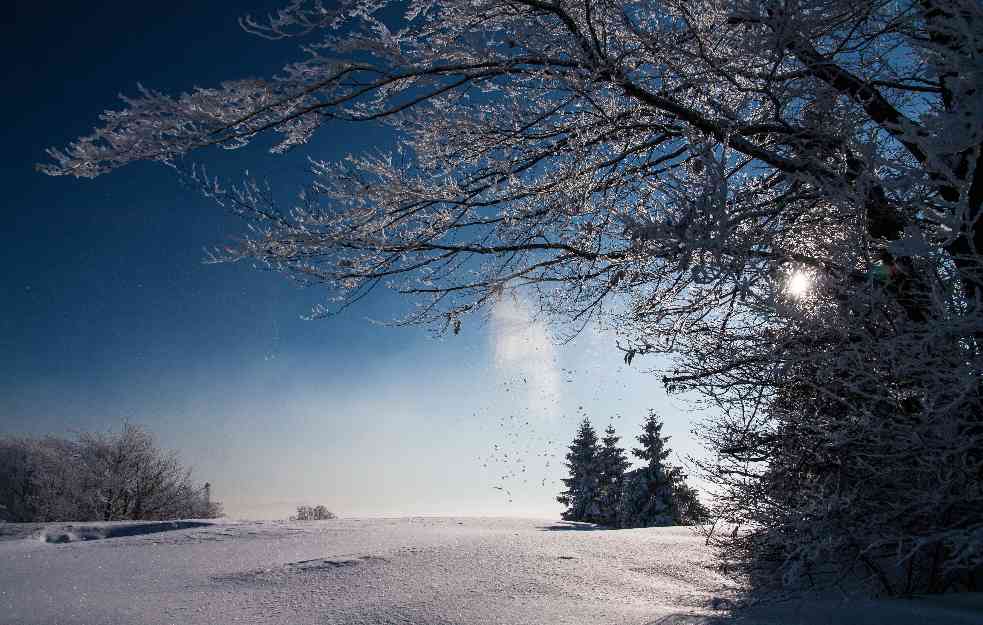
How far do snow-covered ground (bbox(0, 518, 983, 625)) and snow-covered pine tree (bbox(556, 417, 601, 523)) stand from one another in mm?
15209

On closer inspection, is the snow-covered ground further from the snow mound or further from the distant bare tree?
the distant bare tree

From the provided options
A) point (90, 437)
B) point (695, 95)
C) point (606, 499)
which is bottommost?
point (606, 499)

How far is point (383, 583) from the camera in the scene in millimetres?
3484

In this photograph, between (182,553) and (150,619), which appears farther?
(182,553)

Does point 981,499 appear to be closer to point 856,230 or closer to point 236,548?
point 856,230

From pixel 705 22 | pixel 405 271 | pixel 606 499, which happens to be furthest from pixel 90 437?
pixel 705 22

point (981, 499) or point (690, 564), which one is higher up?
point (981, 499)

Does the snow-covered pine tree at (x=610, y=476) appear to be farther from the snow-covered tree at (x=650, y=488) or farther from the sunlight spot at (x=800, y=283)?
the sunlight spot at (x=800, y=283)

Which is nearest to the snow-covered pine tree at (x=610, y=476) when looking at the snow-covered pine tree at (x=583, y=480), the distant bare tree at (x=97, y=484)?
the snow-covered pine tree at (x=583, y=480)

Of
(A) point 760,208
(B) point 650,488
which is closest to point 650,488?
(B) point 650,488

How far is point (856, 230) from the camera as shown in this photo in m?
3.02

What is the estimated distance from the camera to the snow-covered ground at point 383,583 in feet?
9.46

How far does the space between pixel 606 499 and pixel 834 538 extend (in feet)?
57.3

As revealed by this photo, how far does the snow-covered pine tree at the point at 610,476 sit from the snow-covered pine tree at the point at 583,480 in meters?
0.15
